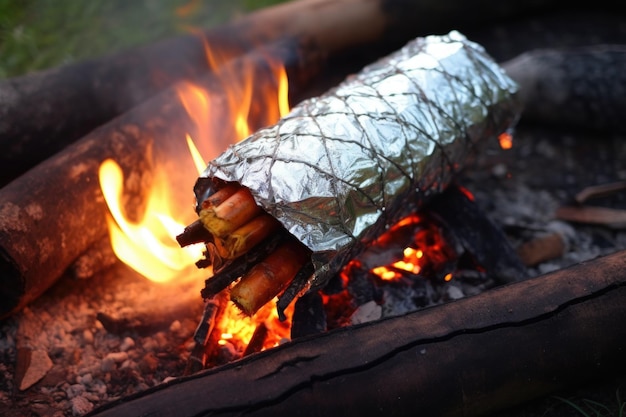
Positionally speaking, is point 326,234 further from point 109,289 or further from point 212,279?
point 109,289

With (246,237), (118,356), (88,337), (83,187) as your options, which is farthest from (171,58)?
(246,237)

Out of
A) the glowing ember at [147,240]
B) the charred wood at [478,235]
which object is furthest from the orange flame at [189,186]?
the charred wood at [478,235]

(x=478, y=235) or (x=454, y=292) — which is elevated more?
(x=478, y=235)

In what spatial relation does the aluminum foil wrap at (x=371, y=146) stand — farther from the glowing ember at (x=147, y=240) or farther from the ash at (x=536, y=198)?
the glowing ember at (x=147, y=240)

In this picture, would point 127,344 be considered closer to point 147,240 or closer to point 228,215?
point 147,240

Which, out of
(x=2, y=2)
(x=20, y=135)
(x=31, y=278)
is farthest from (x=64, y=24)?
(x=31, y=278)

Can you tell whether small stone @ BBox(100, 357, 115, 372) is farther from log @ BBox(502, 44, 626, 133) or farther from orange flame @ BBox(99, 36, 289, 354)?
log @ BBox(502, 44, 626, 133)

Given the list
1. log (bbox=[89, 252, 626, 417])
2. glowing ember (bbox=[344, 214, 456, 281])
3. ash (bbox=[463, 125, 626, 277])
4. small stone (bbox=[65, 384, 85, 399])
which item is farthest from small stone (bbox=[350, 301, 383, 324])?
small stone (bbox=[65, 384, 85, 399])
